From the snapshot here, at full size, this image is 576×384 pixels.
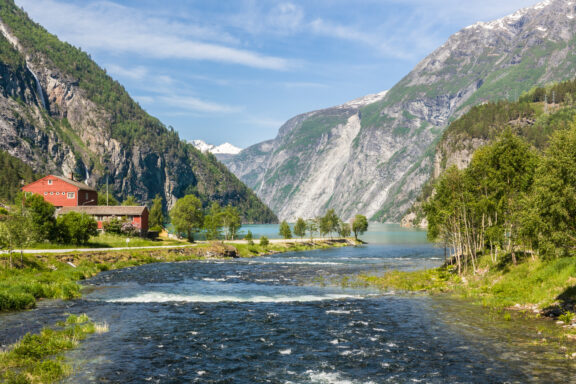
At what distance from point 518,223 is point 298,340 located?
3570 cm

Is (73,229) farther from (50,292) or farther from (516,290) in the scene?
(516,290)

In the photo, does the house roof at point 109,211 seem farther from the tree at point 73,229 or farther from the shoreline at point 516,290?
the shoreline at point 516,290

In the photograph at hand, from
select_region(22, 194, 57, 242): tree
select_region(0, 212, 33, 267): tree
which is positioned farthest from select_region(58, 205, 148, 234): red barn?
select_region(0, 212, 33, 267): tree

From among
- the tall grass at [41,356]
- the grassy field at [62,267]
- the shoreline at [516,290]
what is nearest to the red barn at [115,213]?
the grassy field at [62,267]

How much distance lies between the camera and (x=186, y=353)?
27.0 metres

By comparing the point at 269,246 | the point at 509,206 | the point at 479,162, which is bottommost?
the point at 269,246

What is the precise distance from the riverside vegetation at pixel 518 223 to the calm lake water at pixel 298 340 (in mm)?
5368

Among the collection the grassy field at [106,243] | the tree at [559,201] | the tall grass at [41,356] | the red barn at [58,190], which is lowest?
the tall grass at [41,356]

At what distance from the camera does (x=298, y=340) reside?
30.2 meters

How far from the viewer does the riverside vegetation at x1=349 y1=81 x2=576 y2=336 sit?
27.9 metres

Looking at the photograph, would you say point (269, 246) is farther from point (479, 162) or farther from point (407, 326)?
point (407, 326)

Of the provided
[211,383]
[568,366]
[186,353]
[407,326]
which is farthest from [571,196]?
[186,353]

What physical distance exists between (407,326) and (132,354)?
2092 cm

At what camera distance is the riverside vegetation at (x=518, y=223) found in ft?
91.6
